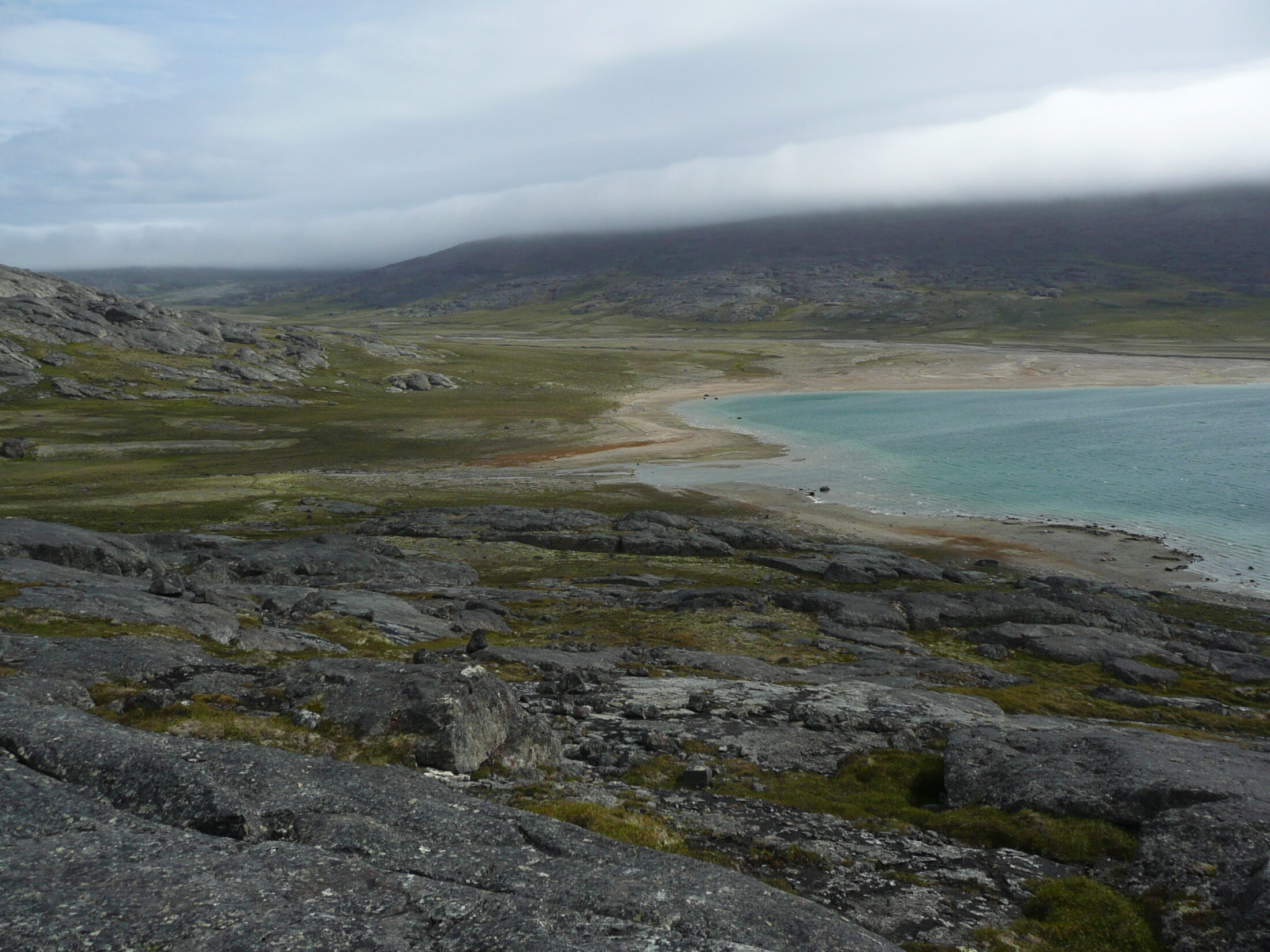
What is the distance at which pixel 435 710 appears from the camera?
2367 cm

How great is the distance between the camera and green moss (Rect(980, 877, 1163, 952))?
16766mm

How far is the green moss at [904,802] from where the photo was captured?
21141 mm

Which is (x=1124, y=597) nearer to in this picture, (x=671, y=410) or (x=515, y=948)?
(x=515, y=948)

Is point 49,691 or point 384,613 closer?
point 49,691

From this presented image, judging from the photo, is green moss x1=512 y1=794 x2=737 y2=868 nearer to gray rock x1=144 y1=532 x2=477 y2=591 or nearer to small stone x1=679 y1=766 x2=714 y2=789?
small stone x1=679 y1=766 x2=714 y2=789

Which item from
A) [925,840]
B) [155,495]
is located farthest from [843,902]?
[155,495]

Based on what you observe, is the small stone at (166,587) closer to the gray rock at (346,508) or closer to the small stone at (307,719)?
the small stone at (307,719)

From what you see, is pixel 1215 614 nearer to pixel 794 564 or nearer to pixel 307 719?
pixel 794 564

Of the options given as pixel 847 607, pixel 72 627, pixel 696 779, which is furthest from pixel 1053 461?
pixel 72 627

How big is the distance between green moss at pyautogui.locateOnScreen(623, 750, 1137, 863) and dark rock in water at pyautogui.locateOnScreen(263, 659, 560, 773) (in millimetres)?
3893

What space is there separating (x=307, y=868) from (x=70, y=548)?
3889cm

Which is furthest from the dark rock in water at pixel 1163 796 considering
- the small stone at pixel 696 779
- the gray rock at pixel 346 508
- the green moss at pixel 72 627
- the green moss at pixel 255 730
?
the gray rock at pixel 346 508

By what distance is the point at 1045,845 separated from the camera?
69.2 ft

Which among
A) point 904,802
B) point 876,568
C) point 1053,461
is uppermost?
point 904,802
